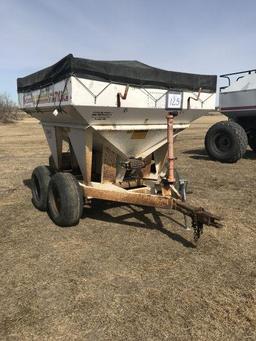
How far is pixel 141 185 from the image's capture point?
261 inches

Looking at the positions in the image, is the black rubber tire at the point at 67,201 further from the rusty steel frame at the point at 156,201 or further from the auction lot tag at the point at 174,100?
the auction lot tag at the point at 174,100

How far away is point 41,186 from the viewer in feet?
21.8

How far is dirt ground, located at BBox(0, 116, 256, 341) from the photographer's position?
3285mm

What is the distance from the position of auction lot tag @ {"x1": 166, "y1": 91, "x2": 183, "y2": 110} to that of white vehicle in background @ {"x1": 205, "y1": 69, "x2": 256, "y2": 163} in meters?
5.55

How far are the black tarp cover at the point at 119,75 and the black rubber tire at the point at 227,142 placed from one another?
4.94 metres

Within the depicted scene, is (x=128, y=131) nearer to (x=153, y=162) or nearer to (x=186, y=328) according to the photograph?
(x=153, y=162)

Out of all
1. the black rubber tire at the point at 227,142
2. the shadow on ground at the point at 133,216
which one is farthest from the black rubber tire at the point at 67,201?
the black rubber tire at the point at 227,142

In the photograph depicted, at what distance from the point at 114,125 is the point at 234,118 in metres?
7.77

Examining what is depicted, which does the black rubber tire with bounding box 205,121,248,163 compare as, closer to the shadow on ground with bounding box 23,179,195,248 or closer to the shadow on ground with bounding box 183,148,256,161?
the shadow on ground with bounding box 183,148,256,161

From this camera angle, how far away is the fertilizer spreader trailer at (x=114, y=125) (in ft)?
16.6

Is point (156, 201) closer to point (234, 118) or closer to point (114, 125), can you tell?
point (114, 125)

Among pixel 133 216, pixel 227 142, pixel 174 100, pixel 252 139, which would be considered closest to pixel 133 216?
pixel 133 216

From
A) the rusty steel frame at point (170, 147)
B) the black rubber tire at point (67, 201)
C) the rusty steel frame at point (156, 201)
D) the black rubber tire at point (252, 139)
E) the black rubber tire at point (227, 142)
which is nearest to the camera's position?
the rusty steel frame at point (156, 201)

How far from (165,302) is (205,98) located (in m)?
3.74
